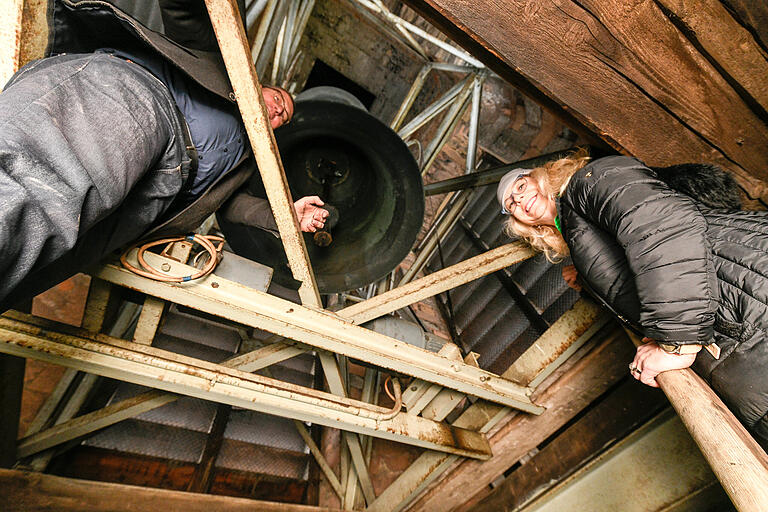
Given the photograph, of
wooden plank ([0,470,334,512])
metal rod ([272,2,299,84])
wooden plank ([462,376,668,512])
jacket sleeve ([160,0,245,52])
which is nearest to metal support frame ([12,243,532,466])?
wooden plank ([0,470,334,512])

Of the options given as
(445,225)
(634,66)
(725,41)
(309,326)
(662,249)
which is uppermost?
(725,41)

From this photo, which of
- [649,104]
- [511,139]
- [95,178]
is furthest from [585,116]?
[511,139]

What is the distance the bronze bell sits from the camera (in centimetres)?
152

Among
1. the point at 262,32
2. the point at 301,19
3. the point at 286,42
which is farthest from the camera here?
the point at 301,19

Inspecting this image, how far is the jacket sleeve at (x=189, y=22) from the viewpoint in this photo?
83 cm

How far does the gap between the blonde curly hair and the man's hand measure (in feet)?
2.71

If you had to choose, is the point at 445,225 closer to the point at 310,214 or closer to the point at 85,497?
the point at 310,214

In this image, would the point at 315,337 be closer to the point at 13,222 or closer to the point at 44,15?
the point at 13,222

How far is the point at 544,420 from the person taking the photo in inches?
59.7

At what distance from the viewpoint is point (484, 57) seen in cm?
86

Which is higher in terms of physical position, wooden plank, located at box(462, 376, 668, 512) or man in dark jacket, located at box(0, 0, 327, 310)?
man in dark jacket, located at box(0, 0, 327, 310)

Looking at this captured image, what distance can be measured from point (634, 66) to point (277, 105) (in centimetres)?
124

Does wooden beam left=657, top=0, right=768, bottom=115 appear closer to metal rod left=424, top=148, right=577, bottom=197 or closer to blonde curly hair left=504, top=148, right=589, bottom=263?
blonde curly hair left=504, top=148, right=589, bottom=263

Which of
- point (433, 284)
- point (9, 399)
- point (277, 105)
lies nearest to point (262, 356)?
point (433, 284)
